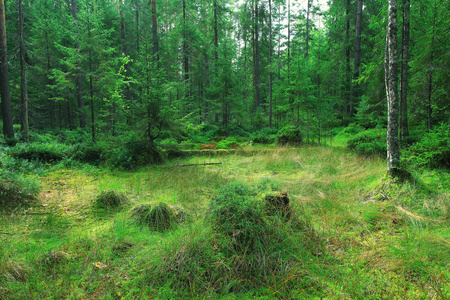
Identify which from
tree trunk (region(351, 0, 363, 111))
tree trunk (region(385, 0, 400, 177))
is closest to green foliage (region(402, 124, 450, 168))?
tree trunk (region(385, 0, 400, 177))

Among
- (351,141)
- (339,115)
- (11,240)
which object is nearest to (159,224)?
(11,240)

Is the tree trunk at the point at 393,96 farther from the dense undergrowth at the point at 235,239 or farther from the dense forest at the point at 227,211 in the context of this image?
the dense undergrowth at the point at 235,239

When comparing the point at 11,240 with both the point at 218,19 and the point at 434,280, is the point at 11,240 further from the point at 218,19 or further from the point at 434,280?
the point at 218,19

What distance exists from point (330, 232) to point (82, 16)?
1297 centimetres

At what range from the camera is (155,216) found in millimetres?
4129

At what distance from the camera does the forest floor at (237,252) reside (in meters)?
2.58

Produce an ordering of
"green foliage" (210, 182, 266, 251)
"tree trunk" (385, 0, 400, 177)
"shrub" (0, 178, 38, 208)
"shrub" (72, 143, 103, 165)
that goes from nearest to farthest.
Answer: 1. "green foliage" (210, 182, 266, 251)
2. "shrub" (0, 178, 38, 208)
3. "tree trunk" (385, 0, 400, 177)
4. "shrub" (72, 143, 103, 165)

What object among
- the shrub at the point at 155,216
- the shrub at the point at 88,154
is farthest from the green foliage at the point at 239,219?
the shrub at the point at 88,154

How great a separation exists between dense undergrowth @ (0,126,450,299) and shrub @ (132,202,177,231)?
2 cm

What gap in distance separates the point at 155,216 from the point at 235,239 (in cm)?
172

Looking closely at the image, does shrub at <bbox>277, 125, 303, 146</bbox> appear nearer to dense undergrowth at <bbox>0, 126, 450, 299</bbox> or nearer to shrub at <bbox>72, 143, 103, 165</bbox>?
dense undergrowth at <bbox>0, 126, 450, 299</bbox>

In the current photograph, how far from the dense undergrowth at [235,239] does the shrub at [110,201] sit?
0.02 meters

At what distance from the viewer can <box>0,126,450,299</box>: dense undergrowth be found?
103 inches

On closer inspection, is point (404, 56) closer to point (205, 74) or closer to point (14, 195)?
point (14, 195)
